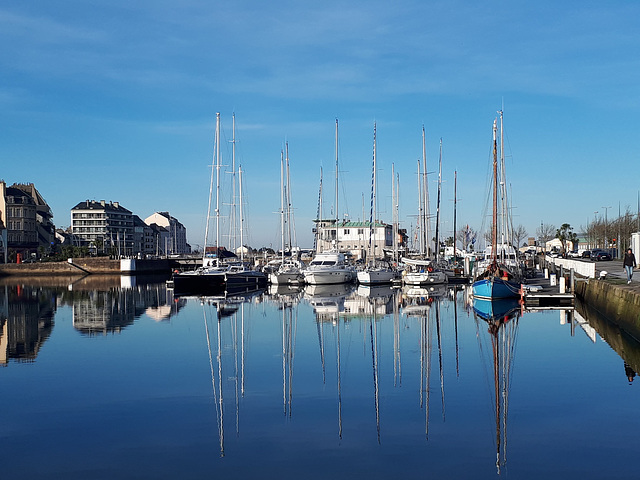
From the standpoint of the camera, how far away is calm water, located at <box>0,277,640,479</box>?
43.4 ft

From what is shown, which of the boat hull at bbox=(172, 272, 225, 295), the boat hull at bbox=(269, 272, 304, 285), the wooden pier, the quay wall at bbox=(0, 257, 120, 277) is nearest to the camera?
the wooden pier

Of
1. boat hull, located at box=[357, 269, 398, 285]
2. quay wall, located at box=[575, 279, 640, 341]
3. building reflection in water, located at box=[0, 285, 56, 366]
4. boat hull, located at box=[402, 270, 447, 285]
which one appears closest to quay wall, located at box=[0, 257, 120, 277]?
building reflection in water, located at box=[0, 285, 56, 366]

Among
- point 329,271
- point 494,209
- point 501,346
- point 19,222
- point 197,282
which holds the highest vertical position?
point 19,222

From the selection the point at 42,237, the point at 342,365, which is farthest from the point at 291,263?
the point at 42,237

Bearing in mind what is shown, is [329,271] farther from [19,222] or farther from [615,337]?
[19,222]

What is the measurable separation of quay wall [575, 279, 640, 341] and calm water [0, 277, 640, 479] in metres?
0.86

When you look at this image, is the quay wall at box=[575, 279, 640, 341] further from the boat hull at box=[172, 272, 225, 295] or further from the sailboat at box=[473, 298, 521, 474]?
the boat hull at box=[172, 272, 225, 295]

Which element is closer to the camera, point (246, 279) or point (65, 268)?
point (246, 279)

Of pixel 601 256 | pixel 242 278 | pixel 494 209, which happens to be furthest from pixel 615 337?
pixel 601 256

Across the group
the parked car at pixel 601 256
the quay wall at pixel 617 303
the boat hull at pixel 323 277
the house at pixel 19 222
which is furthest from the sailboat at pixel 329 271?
the house at pixel 19 222

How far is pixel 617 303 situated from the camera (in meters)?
34.0

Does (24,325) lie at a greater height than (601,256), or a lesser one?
lesser

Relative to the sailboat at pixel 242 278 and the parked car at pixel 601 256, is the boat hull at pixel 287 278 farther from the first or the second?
the parked car at pixel 601 256

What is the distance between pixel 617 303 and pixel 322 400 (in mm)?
20364
